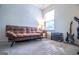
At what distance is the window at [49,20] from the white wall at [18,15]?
180 mm

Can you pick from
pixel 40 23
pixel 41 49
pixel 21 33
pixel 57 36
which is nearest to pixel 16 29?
pixel 21 33

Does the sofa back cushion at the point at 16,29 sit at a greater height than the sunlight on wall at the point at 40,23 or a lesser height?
lesser

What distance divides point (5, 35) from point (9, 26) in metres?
0.23

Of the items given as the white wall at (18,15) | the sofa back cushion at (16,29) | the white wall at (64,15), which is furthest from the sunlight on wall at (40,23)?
the sofa back cushion at (16,29)

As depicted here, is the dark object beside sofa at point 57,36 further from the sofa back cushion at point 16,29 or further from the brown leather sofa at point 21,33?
the sofa back cushion at point 16,29

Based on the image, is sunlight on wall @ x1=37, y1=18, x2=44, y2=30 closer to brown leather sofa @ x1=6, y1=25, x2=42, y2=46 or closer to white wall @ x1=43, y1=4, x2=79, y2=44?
brown leather sofa @ x1=6, y1=25, x2=42, y2=46

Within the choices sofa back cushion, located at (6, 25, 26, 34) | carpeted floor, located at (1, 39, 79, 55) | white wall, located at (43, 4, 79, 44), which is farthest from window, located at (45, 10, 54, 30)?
sofa back cushion, located at (6, 25, 26, 34)

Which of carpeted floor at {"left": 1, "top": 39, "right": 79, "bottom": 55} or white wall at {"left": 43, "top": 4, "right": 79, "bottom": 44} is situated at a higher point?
white wall at {"left": 43, "top": 4, "right": 79, "bottom": 44}

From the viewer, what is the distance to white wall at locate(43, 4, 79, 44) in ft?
7.89

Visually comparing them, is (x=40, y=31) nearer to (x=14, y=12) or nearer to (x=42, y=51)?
(x=42, y=51)

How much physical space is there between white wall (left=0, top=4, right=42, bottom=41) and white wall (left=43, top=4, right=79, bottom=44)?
0.97 feet

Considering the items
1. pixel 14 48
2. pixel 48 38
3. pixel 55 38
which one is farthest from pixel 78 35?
pixel 14 48

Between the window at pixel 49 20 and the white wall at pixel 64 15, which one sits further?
the window at pixel 49 20

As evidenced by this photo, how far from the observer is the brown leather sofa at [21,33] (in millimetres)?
2398
